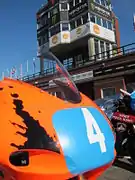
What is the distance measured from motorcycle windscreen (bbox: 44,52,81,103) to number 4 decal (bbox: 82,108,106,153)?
0.24 m

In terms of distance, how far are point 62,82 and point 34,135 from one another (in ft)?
3.29

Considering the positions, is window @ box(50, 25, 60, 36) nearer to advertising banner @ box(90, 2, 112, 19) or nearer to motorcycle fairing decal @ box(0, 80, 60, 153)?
advertising banner @ box(90, 2, 112, 19)

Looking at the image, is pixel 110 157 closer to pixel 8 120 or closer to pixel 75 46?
pixel 8 120

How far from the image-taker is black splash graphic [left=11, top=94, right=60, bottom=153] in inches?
70.9

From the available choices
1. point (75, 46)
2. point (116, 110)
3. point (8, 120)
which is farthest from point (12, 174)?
point (75, 46)

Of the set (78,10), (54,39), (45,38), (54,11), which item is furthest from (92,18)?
(45,38)

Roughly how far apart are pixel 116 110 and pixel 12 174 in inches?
138

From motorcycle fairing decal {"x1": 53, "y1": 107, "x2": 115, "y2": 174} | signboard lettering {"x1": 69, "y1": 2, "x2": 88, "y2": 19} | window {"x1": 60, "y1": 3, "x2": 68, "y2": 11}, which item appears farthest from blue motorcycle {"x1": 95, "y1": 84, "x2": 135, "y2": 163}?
window {"x1": 60, "y1": 3, "x2": 68, "y2": 11}

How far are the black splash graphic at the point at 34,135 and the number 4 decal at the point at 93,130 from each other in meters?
0.36

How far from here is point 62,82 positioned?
272 centimetres

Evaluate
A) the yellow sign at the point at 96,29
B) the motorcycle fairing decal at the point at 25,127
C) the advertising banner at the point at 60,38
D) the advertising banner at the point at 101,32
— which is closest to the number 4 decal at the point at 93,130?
the motorcycle fairing decal at the point at 25,127

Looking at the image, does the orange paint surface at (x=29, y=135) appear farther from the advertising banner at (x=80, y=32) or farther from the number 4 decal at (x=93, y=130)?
the advertising banner at (x=80, y=32)

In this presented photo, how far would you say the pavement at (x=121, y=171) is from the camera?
13.2ft

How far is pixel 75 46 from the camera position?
107ft
